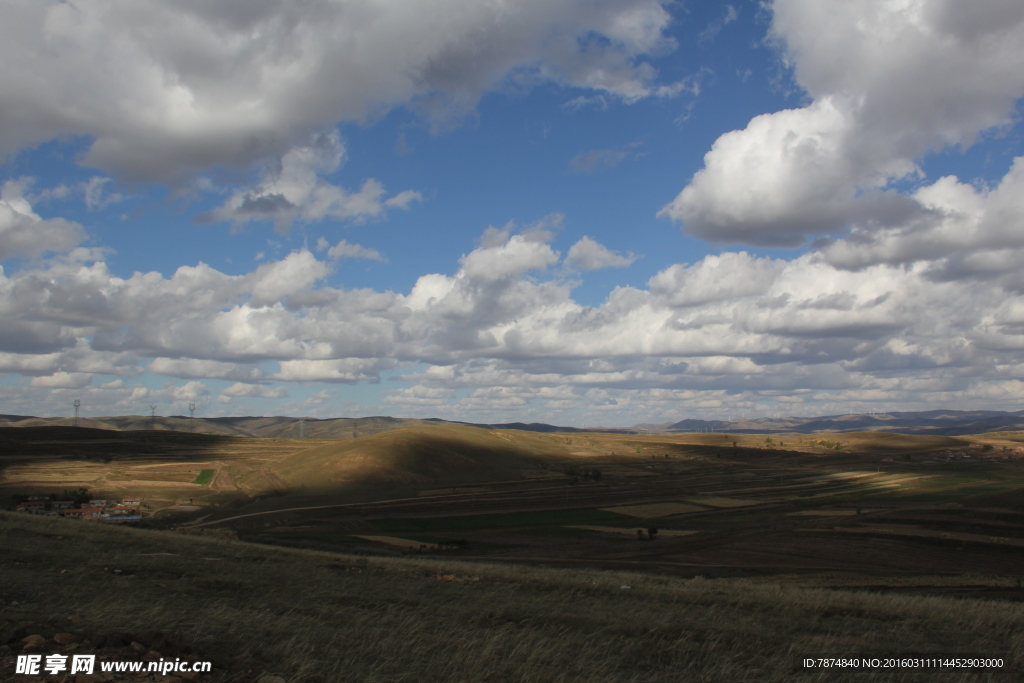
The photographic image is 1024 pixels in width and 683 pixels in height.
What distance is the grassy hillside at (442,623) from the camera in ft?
32.9

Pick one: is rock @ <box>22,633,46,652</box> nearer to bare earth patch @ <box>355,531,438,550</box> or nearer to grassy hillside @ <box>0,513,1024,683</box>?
grassy hillside @ <box>0,513,1024,683</box>

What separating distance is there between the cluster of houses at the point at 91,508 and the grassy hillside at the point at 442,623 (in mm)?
79619

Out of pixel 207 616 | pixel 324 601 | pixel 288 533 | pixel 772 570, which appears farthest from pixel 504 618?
pixel 288 533

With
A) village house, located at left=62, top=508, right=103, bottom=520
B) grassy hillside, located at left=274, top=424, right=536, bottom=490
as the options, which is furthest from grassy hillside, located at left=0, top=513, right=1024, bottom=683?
grassy hillside, located at left=274, top=424, right=536, bottom=490

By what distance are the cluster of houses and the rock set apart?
92105 millimetres

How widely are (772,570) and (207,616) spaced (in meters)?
48.7

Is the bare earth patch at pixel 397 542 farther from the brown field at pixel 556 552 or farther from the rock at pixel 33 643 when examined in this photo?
the rock at pixel 33 643

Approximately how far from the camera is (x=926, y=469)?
593ft

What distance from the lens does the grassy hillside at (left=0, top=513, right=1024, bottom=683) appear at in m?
10.0

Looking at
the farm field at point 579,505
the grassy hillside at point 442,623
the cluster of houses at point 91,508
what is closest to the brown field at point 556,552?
the grassy hillside at point 442,623

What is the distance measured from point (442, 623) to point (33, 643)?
7.77m

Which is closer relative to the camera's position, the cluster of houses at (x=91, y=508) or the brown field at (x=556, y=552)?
the brown field at (x=556, y=552)

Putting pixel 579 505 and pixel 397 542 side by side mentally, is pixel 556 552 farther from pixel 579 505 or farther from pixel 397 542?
pixel 579 505

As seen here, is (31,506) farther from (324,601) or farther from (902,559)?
(902,559)
